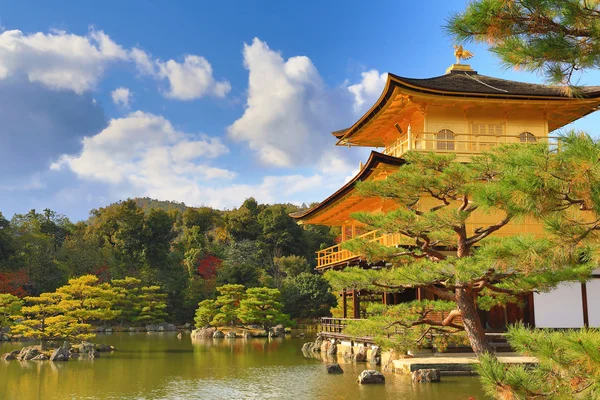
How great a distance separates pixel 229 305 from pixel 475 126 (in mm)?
14388

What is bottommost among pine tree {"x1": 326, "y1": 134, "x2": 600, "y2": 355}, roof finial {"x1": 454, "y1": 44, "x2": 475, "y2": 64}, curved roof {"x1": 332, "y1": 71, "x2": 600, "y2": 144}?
pine tree {"x1": 326, "y1": 134, "x2": 600, "y2": 355}

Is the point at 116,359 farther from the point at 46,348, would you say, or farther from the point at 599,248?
the point at 599,248

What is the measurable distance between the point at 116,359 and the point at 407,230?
31.0 ft

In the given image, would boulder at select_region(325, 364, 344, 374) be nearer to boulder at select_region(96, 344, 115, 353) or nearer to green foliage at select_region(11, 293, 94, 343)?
green foliage at select_region(11, 293, 94, 343)

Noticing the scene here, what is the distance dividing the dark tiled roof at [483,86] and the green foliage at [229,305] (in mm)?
13762

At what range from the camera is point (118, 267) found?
32.7 m

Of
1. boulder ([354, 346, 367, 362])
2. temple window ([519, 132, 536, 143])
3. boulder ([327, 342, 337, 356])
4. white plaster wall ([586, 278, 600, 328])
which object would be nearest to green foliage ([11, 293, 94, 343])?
boulder ([327, 342, 337, 356])

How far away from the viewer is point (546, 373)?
342 cm

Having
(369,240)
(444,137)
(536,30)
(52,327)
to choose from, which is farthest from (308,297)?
(536,30)

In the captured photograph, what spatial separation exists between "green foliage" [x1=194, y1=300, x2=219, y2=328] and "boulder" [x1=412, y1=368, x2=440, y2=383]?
645 inches

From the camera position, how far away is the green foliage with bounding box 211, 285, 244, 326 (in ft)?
80.6

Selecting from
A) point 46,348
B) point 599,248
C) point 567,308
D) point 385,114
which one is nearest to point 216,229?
point 46,348

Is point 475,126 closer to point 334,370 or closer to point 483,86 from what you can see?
point 483,86

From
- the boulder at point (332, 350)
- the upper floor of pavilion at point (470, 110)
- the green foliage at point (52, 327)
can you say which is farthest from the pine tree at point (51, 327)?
the upper floor of pavilion at point (470, 110)
